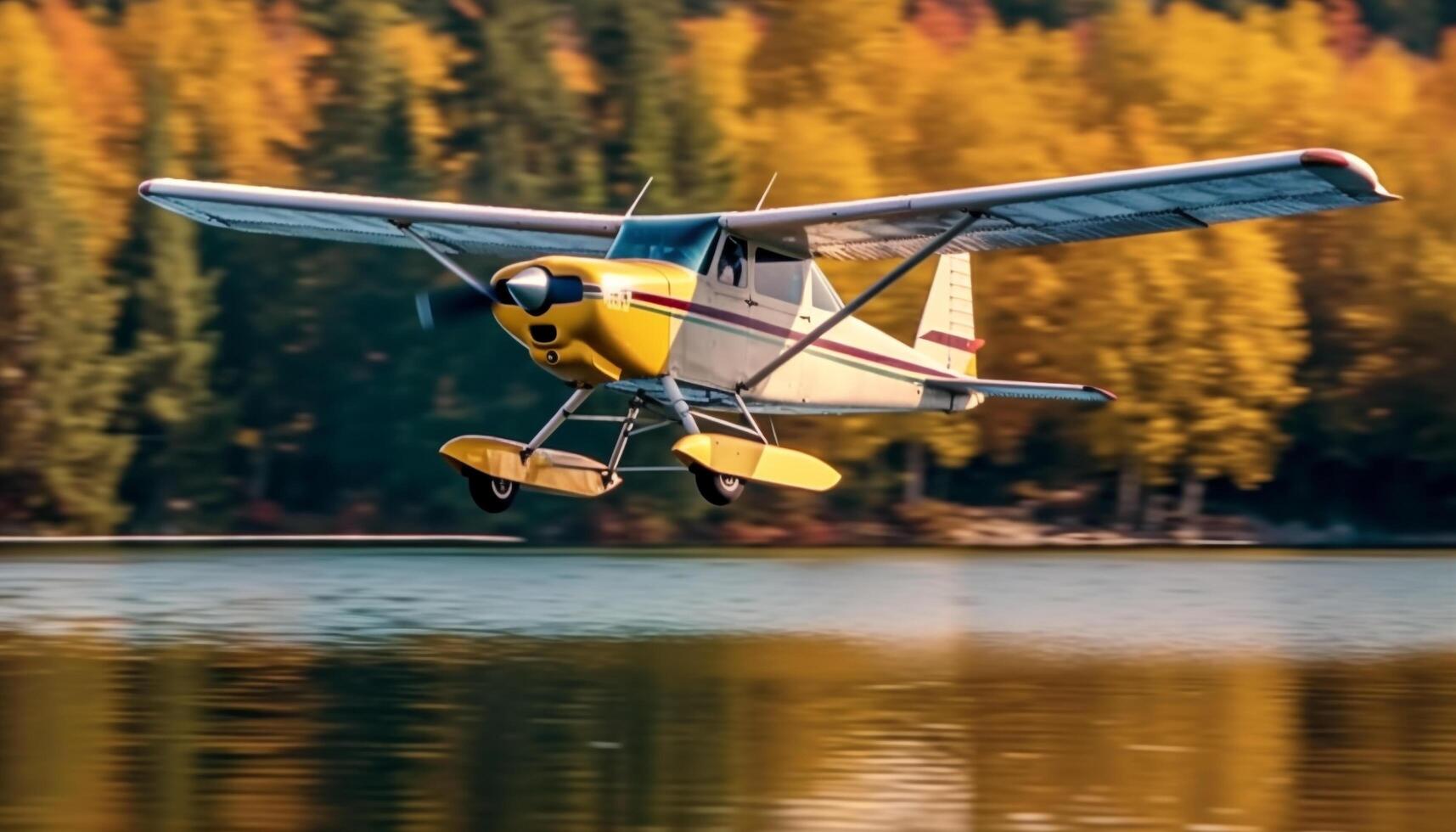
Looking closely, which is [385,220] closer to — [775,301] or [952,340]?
[775,301]

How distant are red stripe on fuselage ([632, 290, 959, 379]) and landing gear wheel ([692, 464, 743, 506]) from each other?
4.25 feet

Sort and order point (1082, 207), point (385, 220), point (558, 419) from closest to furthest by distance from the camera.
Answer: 1. point (1082, 207)
2. point (558, 419)
3. point (385, 220)

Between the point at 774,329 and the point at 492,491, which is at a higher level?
the point at 774,329

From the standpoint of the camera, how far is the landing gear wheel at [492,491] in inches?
790

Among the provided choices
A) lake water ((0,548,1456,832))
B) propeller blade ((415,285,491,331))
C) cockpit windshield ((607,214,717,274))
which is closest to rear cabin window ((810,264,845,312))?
cockpit windshield ((607,214,717,274))

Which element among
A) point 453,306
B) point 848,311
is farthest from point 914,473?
point 453,306

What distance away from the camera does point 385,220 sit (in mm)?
22578

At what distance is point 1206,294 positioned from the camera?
51938 mm

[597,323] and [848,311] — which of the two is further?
[848,311]

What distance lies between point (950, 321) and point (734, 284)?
5.31 m

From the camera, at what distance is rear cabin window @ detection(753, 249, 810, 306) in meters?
20.7

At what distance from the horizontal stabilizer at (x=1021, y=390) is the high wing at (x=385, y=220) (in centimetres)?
358

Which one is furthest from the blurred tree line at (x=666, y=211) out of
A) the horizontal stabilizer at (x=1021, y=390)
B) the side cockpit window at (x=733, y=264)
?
the side cockpit window at (x=733, y=264)

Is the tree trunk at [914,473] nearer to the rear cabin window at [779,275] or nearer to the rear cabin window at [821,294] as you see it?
the rear cabin window at [821,294]
